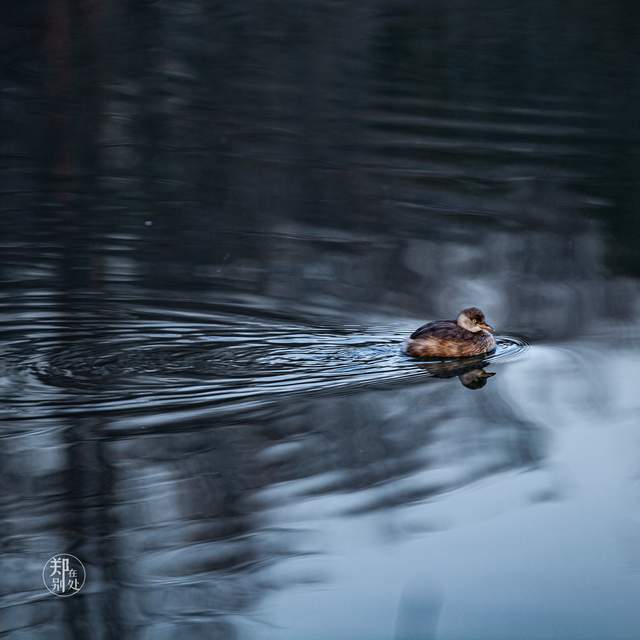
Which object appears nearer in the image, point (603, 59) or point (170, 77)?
point (170, 77)

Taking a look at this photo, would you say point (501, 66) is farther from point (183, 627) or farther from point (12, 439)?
point (183, 627)

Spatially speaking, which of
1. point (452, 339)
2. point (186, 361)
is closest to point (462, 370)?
point (452, 339)

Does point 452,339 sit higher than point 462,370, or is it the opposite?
point 452,339

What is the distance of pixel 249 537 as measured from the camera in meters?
5.48

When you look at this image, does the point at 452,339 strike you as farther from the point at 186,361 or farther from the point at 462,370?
the point at 186,361

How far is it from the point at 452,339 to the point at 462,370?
20 centimetres

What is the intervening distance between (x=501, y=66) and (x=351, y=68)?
2.24m

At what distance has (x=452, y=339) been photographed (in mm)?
7977

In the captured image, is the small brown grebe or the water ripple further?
the small brown grebe

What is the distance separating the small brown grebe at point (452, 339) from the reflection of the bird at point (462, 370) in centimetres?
4

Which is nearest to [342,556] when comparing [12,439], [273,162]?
[12,439]

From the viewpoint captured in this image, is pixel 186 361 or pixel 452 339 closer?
pixel 186 361

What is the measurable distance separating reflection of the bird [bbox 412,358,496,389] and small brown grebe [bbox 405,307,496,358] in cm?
4

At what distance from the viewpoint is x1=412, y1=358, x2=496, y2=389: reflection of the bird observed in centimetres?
785
